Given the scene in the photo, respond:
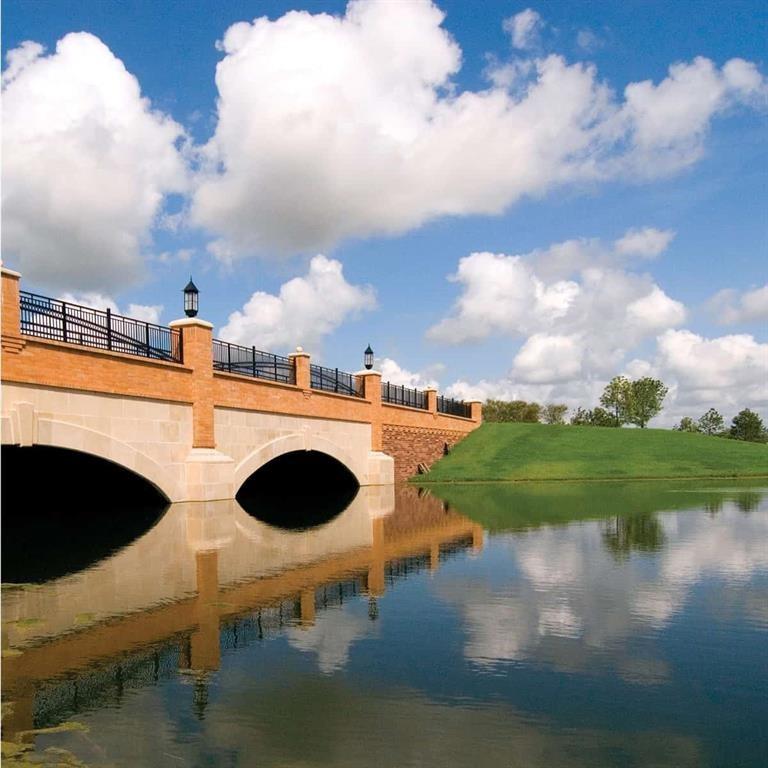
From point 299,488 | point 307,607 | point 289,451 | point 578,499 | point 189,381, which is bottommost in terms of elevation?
point 299,488

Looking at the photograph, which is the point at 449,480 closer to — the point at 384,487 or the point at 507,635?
the point at 384,487

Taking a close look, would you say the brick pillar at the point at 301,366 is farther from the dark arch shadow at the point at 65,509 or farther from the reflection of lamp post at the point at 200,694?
the reflection of lamp post at the point at 200,694

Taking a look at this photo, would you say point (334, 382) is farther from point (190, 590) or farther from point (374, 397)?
point (190, 590)

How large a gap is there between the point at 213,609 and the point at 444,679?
3.85 metres

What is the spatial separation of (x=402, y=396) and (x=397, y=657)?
34.0 meters

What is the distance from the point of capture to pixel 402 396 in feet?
134

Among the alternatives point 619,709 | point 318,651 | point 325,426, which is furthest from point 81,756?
point 325,426

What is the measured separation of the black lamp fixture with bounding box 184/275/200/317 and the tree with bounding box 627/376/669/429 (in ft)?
234

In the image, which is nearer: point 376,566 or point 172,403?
point 376,566

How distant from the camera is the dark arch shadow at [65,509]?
1391 cm

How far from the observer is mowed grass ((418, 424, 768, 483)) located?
40.6 meters

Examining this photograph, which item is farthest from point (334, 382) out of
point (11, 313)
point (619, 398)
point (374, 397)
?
point (619, 398)

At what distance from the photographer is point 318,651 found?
23.6ft

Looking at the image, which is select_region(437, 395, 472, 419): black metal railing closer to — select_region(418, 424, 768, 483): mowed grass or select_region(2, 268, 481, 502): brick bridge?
select_region(418, 424, 768, 483): mowed grass
